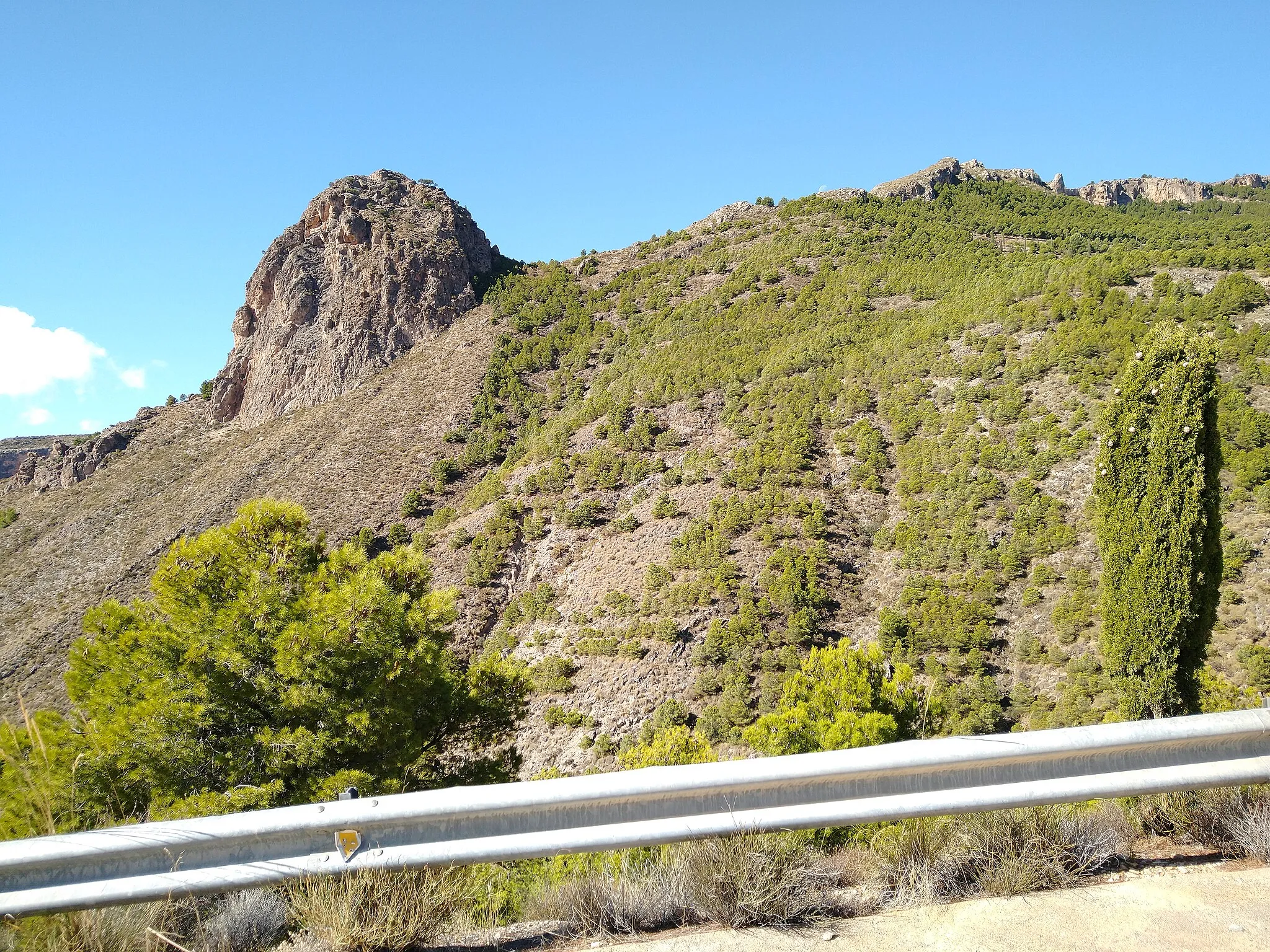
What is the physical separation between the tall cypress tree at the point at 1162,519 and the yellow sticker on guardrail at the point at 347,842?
7.53 meters

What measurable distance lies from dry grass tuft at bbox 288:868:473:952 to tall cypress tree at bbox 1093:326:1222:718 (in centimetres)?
726

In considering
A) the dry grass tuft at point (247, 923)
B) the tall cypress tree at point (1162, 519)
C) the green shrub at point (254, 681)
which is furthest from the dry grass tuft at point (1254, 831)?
the green shrub at point (254, 681)

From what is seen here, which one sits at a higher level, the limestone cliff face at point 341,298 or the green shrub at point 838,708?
the limestone cliff face at point 341,298

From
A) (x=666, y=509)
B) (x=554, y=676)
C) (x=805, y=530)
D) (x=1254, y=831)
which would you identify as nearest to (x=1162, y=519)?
(x=1254, y=831)

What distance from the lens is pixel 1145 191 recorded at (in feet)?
313

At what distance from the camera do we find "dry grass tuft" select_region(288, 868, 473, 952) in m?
2.77

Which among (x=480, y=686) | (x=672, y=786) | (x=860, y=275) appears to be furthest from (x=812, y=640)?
(x=860, y=275)

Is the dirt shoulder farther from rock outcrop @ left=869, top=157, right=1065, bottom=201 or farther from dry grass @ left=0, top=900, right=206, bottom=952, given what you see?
rock outcrop @ left=869, top=157, right=1065, bottom=201

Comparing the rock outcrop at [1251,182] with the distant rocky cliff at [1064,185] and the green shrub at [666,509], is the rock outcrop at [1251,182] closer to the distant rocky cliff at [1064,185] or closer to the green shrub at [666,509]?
the distant rocky cliff at [1064,185]

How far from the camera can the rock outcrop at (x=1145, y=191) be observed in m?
90.6

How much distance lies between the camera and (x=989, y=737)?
2986 mm

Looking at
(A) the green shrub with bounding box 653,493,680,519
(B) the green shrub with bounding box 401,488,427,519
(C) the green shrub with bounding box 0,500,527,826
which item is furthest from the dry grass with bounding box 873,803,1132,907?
(B) the green shrub with bounding box 401,488,427,519

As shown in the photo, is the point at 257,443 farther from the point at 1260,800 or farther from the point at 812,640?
the point at 1260,800

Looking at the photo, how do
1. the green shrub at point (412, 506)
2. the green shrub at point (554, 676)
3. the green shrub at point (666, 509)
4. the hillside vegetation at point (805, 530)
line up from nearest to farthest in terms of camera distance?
the hillside vegetation at point (805, 530)
the green shrub at point (554, 676)
the green shrub at point (666, 509)
the green shrub at point (412, 506)
